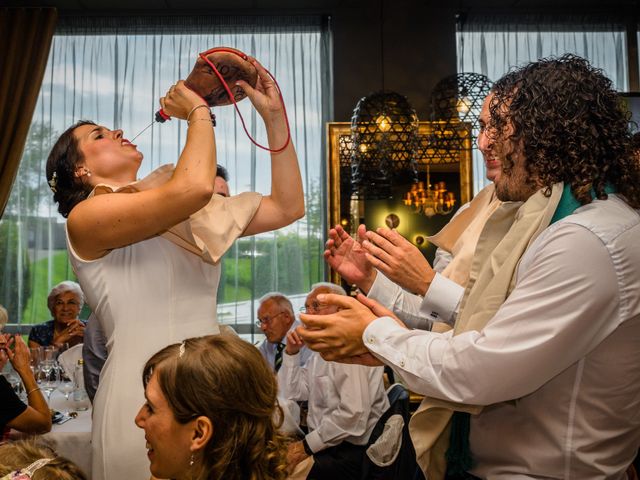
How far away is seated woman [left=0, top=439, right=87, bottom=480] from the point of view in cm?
130

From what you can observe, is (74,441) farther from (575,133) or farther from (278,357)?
(575,133)

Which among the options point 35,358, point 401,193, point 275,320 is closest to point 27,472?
point 35,358

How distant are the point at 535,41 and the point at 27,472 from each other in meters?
5.58

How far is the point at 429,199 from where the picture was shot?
16.5 feet

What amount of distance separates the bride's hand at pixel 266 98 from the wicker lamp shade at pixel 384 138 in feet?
7.57

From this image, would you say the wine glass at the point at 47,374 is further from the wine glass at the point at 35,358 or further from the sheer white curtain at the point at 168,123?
the sheer white curtain at the point at 168,123

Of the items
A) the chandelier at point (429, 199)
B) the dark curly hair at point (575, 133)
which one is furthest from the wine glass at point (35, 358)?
the chandelier at point (429, 199)

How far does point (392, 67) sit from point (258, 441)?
4.58m

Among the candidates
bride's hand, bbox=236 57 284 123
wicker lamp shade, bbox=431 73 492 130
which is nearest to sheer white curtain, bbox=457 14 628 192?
wicker lamp shade, bbox=431 73 492 130

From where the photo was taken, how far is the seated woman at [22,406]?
2.49 m

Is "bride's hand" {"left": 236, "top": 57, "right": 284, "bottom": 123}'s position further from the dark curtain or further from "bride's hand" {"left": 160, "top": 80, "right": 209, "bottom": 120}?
the dark curtain

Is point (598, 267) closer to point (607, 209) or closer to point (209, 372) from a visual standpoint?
point (607, 209)

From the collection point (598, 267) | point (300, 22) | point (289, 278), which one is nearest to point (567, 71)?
→ point (598, 267)

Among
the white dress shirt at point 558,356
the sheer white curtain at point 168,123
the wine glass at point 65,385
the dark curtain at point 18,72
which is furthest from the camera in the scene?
the sheer white curtain at point 168,123
